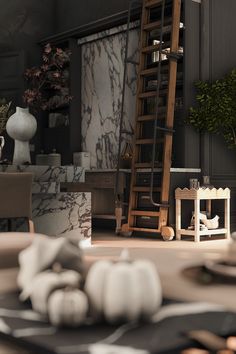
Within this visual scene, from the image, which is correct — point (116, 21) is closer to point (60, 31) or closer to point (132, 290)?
point (60, 31)

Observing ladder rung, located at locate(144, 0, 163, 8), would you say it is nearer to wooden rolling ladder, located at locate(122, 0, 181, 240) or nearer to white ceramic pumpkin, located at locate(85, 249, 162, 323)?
wooden rolling ladder, located at locate(122, 0, 181, 240)

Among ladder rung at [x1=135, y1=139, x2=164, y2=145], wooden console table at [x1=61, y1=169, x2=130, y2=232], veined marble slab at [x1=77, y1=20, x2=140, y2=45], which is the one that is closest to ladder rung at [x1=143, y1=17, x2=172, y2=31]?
veined marble slab at [x1=77, y1=20, x2=140, y2=45]

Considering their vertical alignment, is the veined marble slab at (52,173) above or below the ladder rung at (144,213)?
above

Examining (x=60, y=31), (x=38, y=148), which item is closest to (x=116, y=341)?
(x=38, y=148)

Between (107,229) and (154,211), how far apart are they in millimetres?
1195

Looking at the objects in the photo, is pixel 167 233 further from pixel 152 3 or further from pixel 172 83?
pixel 152 3

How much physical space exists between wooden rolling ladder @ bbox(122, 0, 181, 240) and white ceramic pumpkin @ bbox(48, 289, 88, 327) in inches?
193

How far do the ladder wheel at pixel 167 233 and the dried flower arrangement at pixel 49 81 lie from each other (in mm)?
2392

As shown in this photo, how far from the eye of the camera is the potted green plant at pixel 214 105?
6074mm

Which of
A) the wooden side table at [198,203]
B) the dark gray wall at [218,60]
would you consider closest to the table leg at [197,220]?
the wooden side table at [198,203]

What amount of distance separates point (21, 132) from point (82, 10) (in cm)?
347

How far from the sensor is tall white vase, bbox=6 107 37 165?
487 cm

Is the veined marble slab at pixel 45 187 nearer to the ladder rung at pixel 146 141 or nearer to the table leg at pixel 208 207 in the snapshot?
the ladder rung at pixel 146 141

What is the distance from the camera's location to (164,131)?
6.02m
